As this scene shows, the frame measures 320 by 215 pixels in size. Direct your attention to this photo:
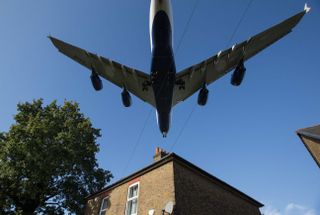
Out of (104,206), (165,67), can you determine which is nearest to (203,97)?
(165,67)

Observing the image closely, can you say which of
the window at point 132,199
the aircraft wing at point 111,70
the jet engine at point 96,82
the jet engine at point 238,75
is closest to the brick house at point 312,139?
the jet engine at point 238,75

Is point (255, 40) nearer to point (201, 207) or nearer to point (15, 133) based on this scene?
point (201, 207)

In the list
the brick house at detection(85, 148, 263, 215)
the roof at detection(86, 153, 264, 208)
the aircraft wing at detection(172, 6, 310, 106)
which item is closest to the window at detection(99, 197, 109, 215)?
the brick house at detection(85, 148, 263, 215)

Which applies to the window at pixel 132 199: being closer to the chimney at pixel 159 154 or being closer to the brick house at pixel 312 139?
the chimney at pixel 159 154

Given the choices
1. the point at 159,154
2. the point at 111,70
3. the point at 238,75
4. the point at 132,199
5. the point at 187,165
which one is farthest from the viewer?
the point at 159,154

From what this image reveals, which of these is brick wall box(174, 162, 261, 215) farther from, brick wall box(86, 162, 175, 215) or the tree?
the tree

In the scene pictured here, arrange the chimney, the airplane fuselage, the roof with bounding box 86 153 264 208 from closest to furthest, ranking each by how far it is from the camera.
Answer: the airplane fuselage → the roof with bounding box 86 153 264 208 → the chimney

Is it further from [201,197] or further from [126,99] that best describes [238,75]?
[201,197]

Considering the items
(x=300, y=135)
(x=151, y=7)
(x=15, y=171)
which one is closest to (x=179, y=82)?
(x=151, y=7)
